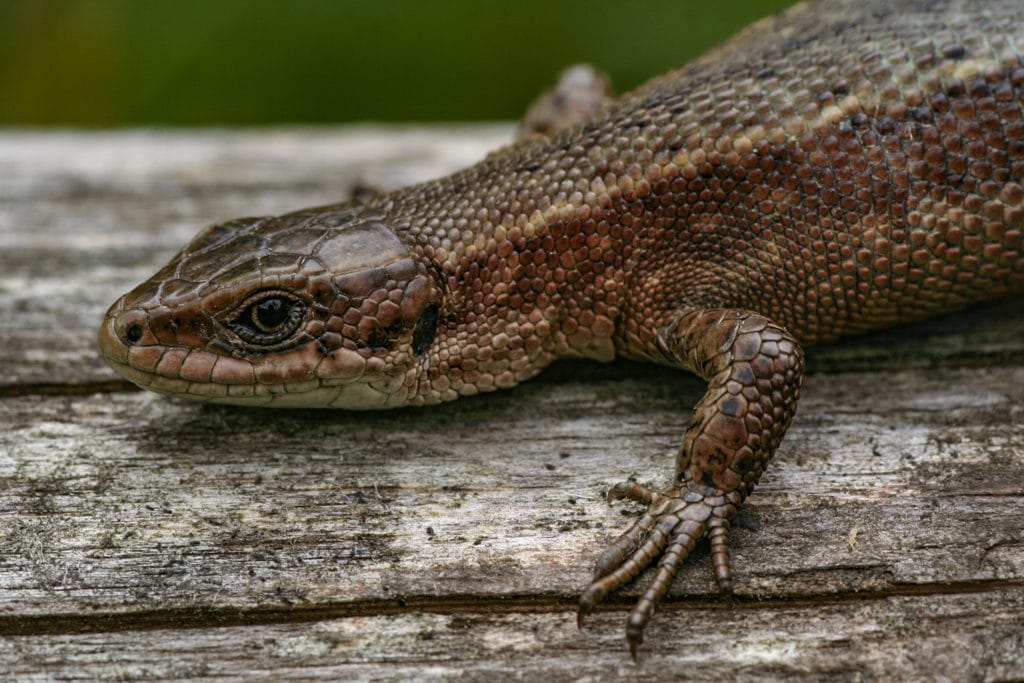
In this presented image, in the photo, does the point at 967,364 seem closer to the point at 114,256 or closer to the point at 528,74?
the point at 114,256

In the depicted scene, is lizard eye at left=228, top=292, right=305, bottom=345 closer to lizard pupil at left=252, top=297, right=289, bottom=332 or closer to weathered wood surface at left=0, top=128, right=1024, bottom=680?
lizard pupil at left=252, top=297, right=289, bottom=332

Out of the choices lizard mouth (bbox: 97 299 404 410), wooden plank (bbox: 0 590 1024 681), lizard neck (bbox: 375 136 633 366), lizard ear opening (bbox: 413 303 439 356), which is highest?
lizard neck (bbox: 375 136 633 366)

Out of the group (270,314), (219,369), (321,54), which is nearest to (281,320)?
(270,314)

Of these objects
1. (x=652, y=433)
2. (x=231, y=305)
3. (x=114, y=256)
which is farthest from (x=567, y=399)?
(x=114, y=256)

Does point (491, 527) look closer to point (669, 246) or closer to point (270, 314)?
point (270, 314)

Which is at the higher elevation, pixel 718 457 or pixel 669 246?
pixel 669 246

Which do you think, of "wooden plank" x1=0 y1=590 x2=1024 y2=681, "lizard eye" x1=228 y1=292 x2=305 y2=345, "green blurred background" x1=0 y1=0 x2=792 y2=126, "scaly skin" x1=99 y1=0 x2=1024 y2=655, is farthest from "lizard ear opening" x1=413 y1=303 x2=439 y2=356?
"green blurred background" x1=0 y1=0 x2=792 y2=126

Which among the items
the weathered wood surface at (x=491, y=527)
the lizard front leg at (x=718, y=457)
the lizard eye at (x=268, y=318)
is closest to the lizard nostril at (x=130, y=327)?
the lizard eye at (x=268, y=318)
